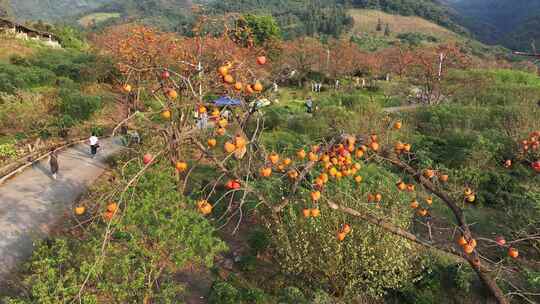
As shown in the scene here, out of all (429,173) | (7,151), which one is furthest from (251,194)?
(7,151)

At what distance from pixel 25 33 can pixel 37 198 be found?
34.8 m

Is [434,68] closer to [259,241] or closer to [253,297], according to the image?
[259,241]

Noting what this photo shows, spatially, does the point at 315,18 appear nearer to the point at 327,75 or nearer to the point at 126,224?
the point at 327,75

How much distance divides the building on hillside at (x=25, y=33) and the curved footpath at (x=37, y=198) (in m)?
26.4

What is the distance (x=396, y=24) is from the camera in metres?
103

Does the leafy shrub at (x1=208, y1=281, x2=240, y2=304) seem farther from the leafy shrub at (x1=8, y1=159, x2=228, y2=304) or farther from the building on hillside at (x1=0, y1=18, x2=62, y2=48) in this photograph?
the building on hillside at (x1=0, y1=18, x2=62, y2=48)

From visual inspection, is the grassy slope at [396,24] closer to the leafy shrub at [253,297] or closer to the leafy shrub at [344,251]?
the leafy shrub at [344,251]

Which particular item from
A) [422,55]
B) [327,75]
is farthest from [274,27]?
[422,55]

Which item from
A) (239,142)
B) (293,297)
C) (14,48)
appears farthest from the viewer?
(14,48)

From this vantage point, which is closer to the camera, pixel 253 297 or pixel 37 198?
pixel 253 297

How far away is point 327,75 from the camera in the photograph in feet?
121

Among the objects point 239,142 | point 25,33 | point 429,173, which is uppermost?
point 239,142

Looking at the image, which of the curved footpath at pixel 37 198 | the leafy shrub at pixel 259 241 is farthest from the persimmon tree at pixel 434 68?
the curved footpath at pixel 37 198

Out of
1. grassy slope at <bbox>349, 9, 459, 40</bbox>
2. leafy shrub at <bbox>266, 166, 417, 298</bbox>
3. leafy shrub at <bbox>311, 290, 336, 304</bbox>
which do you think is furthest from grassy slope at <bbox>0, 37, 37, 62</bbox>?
grassy slope at <bbox>349, 9, 459, 40</bbox>
